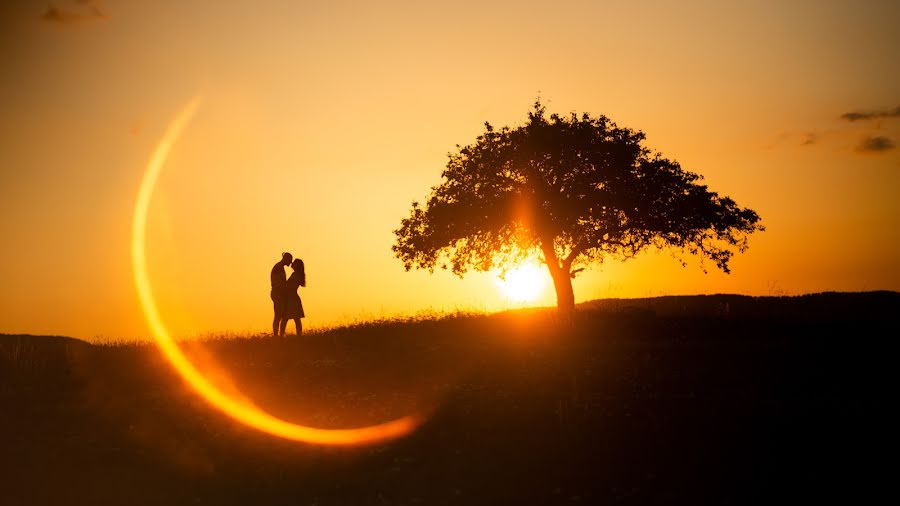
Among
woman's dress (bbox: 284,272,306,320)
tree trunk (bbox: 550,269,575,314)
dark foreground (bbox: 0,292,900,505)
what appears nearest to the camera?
dark foreground (bbox: 0,292,900,505)

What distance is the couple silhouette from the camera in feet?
84.9

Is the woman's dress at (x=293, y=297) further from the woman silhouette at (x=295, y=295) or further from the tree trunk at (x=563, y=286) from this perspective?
the tree trunk at (x=563, y=286)

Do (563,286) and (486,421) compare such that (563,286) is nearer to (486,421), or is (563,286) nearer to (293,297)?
(293,297)

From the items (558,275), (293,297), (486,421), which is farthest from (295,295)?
(558,275)

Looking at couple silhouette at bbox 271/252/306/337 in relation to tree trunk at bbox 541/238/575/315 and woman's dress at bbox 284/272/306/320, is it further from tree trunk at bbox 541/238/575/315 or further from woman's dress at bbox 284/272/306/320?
tree trunk at bbox 541/238/575/315

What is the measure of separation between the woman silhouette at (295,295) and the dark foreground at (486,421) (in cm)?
156

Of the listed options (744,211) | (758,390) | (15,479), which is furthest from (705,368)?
(744,211)

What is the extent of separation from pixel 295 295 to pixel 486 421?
12.4 metres

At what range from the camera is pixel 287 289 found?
2597 cm

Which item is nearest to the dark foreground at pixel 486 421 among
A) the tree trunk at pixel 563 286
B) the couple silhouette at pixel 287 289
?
the couple silhouette at pixel 287 289

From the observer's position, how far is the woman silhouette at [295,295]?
1018 inches

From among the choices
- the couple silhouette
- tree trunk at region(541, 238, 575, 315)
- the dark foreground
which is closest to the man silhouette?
the couple silhouette

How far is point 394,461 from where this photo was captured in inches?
553

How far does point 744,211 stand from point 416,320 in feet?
54.3
